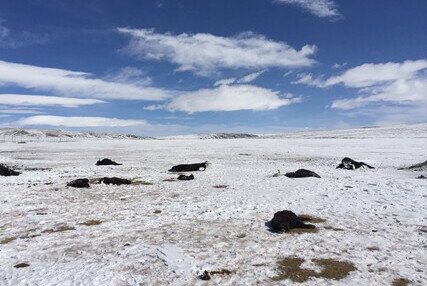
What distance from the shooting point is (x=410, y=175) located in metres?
27.9

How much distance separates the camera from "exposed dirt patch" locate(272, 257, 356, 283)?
9906 millimetres

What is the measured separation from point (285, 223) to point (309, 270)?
3.61 metres

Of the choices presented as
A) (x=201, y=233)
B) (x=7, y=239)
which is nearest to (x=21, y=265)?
(x=7, y=239)

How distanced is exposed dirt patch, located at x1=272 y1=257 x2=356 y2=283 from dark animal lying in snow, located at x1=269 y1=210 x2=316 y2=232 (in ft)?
8.57

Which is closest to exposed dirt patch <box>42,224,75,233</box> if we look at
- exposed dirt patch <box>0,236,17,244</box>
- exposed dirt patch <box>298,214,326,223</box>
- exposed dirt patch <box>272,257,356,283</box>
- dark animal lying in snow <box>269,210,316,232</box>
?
exposed dirt patch <box>0,236,17,244</box>

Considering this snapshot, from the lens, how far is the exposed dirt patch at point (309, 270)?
9906mm

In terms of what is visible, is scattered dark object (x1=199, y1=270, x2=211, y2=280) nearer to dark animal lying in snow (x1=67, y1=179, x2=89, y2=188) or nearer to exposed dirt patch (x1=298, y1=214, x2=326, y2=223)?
exposed dirt patch (x1=298, y1=214, x2=326, y2=223)

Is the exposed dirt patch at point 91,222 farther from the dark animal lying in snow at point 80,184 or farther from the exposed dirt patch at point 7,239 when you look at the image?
the dark animal lying in snow at point 80,184

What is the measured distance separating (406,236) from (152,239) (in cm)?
791

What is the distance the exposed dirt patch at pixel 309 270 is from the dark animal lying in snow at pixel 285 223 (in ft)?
8.57

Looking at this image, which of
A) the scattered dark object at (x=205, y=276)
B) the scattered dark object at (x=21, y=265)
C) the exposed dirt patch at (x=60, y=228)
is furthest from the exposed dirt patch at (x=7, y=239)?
the scattered dark object at (x=205, y=276)

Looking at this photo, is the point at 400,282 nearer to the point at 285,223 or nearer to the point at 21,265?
the point at 285,223

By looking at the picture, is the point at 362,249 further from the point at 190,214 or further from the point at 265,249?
the point at 190,214

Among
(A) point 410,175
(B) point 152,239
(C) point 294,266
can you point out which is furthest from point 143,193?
(A) point 410,175
